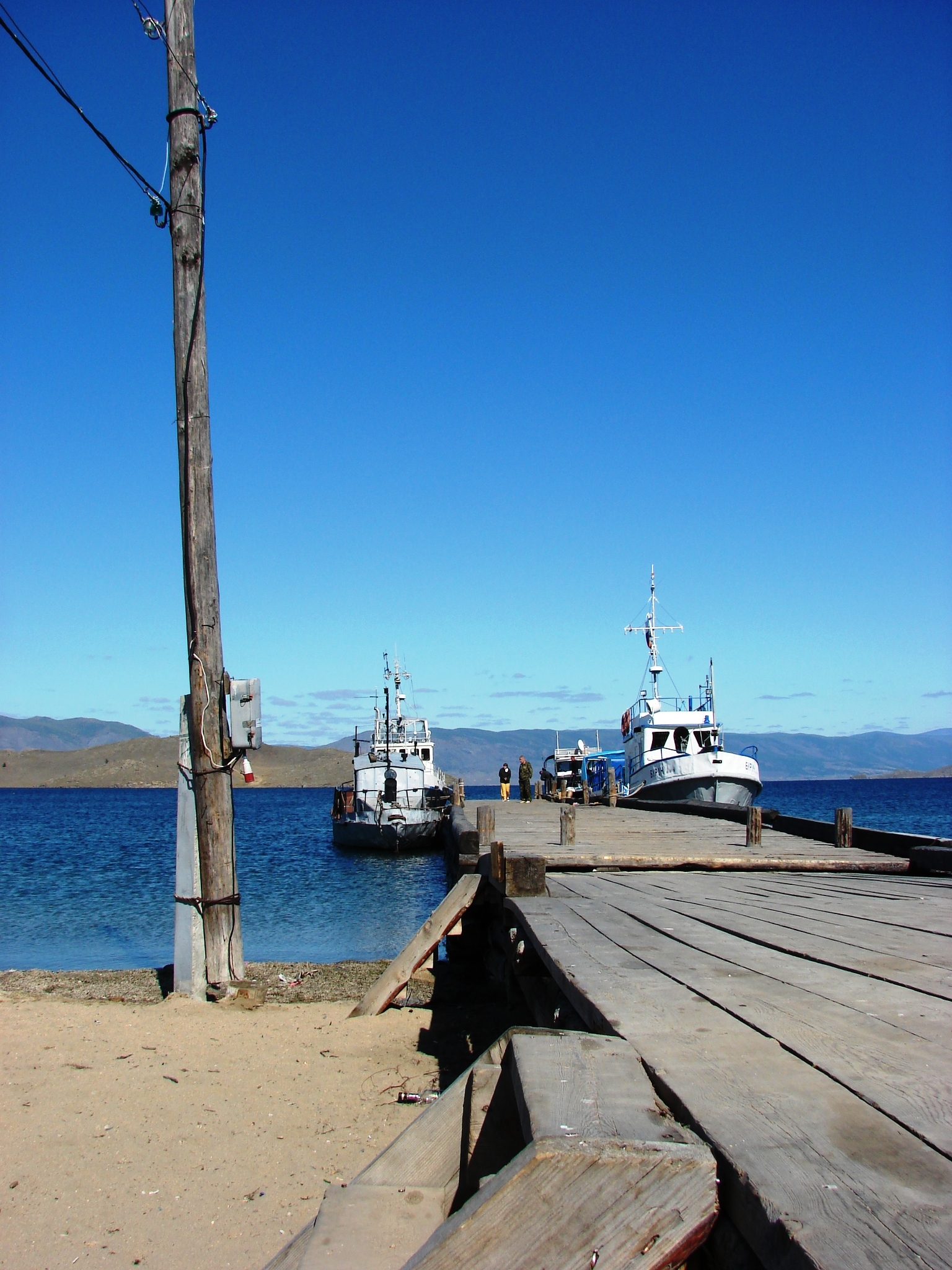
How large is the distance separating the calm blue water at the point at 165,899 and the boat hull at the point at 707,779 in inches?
323

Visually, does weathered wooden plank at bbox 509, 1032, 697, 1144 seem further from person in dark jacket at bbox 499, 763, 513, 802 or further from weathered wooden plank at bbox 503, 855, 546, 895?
person in dark jacket at bbox 499, 763, 513, 802

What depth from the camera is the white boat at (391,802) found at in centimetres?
3772

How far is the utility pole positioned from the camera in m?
7.99

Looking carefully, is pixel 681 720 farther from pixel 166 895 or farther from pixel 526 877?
pixel 526 877

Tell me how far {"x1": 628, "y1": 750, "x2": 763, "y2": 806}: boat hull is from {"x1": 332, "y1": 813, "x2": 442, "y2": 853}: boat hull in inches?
406

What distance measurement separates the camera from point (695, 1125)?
6.59 ft

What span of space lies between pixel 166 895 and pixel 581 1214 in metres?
23.1

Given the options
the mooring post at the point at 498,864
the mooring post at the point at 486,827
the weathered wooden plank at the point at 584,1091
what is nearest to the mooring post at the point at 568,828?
the mooring post at the point at 486,827

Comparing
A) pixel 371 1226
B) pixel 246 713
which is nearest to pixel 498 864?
pixel 246 713

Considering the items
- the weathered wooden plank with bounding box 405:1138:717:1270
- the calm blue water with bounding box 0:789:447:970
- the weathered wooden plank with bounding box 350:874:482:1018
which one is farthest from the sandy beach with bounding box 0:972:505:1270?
the calm blue water with bounding box 0:789:447:970

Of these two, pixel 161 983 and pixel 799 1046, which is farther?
pixel 161 983

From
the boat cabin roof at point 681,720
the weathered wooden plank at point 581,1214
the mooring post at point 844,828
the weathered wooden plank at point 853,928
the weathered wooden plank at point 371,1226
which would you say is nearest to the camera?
the weathered wooden plank at point 581,1214

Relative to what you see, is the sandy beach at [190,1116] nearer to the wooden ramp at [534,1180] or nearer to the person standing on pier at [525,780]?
the wooden ramp at [534,1180]

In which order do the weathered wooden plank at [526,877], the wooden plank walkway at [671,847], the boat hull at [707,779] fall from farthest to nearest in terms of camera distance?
the boat hull at [707,779]
the wooden plank walkway at [671,847]
the weathered wooden plank at [526,877]
